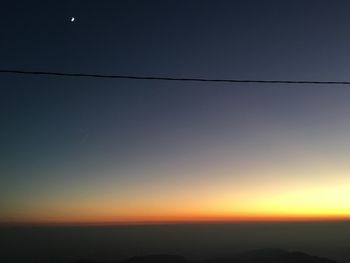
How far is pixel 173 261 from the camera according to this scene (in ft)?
506

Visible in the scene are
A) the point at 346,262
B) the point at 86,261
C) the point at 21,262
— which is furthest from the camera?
the point at 346,262

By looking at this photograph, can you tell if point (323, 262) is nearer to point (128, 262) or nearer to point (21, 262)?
point (128, 262)

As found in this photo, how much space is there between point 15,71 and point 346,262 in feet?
687

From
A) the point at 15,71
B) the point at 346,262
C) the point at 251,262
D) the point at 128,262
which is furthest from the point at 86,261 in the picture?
the point at 346,262

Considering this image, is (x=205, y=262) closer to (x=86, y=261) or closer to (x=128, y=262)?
(x=128, y=262)

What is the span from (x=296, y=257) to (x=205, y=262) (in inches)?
1054

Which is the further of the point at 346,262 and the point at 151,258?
the point at 346,262

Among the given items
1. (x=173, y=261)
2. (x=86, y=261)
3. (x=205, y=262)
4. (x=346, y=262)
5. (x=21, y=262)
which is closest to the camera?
(x=86, y=261)

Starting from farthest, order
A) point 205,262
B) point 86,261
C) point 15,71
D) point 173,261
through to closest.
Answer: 1. point 173,261
2. point 205,262
3. point 86,261
4. point 15,71

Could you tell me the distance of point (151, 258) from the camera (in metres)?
162

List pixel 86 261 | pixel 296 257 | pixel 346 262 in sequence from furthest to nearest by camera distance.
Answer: pixel 346 262, pixel 296 257, pixel 86 261

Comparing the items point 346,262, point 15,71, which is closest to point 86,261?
point 15,71

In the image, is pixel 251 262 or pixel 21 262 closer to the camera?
pixel 251 262

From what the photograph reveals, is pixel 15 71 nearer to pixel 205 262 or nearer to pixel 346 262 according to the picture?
pixel 205 262
